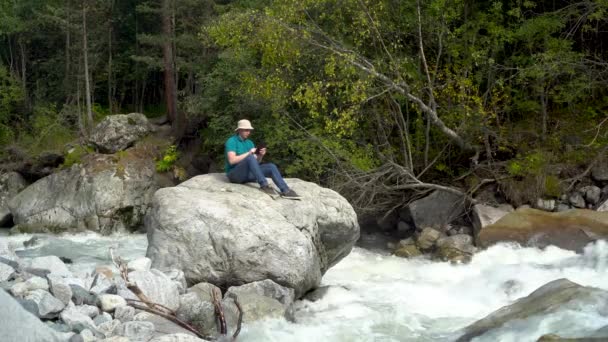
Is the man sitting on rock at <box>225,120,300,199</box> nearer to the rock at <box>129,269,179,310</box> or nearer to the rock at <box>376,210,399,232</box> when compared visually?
the rock at <box>129,269,179,310</box>

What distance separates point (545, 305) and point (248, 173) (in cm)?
468

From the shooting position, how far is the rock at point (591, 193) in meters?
13.6

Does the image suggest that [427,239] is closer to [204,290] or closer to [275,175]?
[275,175]

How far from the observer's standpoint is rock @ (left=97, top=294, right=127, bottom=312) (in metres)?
7.45

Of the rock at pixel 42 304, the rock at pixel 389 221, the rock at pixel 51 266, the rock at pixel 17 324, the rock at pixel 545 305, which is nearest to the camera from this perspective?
the rock at pixel 17 324

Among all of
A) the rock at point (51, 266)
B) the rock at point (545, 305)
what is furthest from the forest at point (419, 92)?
the rock at point (51, 266)

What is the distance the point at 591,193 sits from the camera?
13.7 meters

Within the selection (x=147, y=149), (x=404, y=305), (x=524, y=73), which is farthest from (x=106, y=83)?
(x=404, y=305)

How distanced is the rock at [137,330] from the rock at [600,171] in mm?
10374

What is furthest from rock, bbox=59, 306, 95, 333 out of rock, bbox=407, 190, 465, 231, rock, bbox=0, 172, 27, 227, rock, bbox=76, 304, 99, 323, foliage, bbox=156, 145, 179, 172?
rock, bbox=0, 172, 27, 227

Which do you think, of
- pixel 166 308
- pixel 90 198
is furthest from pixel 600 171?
pixel 90 198

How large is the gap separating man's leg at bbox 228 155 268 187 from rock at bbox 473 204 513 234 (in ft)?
16.6

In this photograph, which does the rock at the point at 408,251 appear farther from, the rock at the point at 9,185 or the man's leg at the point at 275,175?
the rock at the point at 9,185

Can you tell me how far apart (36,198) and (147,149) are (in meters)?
3.55
